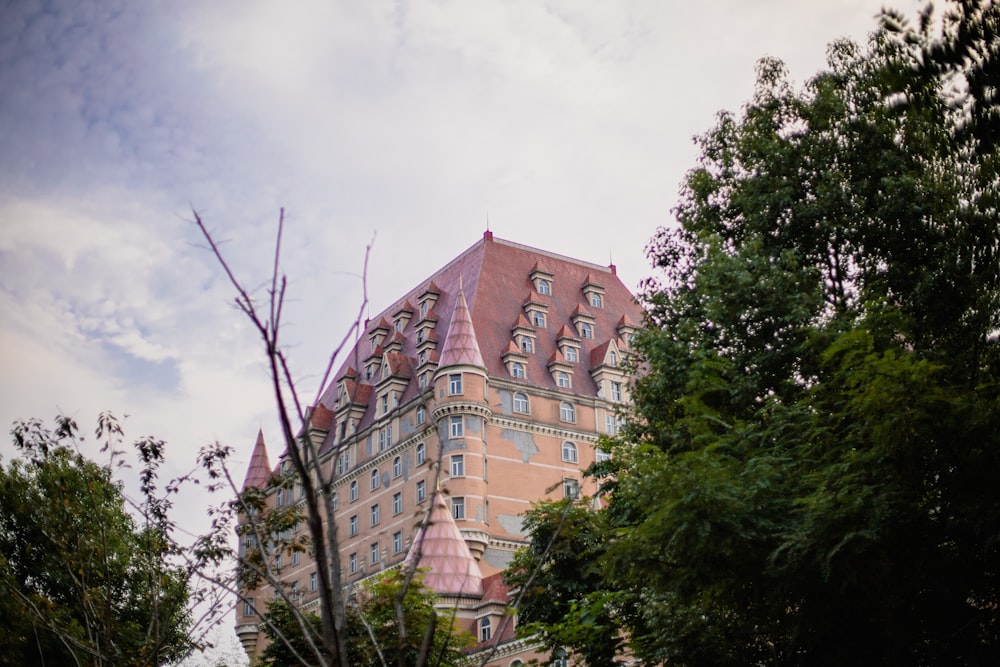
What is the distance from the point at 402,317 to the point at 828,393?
48.0 metres

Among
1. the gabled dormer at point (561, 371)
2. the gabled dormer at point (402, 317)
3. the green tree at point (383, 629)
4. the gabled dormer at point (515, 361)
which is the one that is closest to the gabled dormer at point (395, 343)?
the gabled dormer at point (402, 317)

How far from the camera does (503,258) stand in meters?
63.5

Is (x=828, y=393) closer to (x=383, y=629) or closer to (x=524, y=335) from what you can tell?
(x=383, y=629)

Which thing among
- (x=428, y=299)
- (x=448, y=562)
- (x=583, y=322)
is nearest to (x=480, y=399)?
(x=583, y=322)

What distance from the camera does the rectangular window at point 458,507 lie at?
50.7 meters

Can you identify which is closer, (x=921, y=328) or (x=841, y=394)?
(x=841, y=394)

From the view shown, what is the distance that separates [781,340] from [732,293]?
1294 mm

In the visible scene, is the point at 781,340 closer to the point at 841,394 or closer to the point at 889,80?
the point at 841,394

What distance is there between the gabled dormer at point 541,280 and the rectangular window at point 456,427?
11.8m

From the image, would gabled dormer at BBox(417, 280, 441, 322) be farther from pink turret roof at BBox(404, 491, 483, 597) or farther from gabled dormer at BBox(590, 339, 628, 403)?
pink turret roof at BBox(404, 491, 483, 597)

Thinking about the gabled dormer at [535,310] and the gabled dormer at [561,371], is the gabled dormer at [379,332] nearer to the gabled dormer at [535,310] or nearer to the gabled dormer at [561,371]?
the gabled dormer at [535,310]

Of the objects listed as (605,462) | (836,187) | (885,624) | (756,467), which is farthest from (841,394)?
(605,462)

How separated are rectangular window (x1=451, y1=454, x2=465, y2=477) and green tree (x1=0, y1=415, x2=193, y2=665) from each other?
21.0m

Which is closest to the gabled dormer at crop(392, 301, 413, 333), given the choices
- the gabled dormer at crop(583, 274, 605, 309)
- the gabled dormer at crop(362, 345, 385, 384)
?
the gabled dormer at crop(362, 345, 385, 384)
